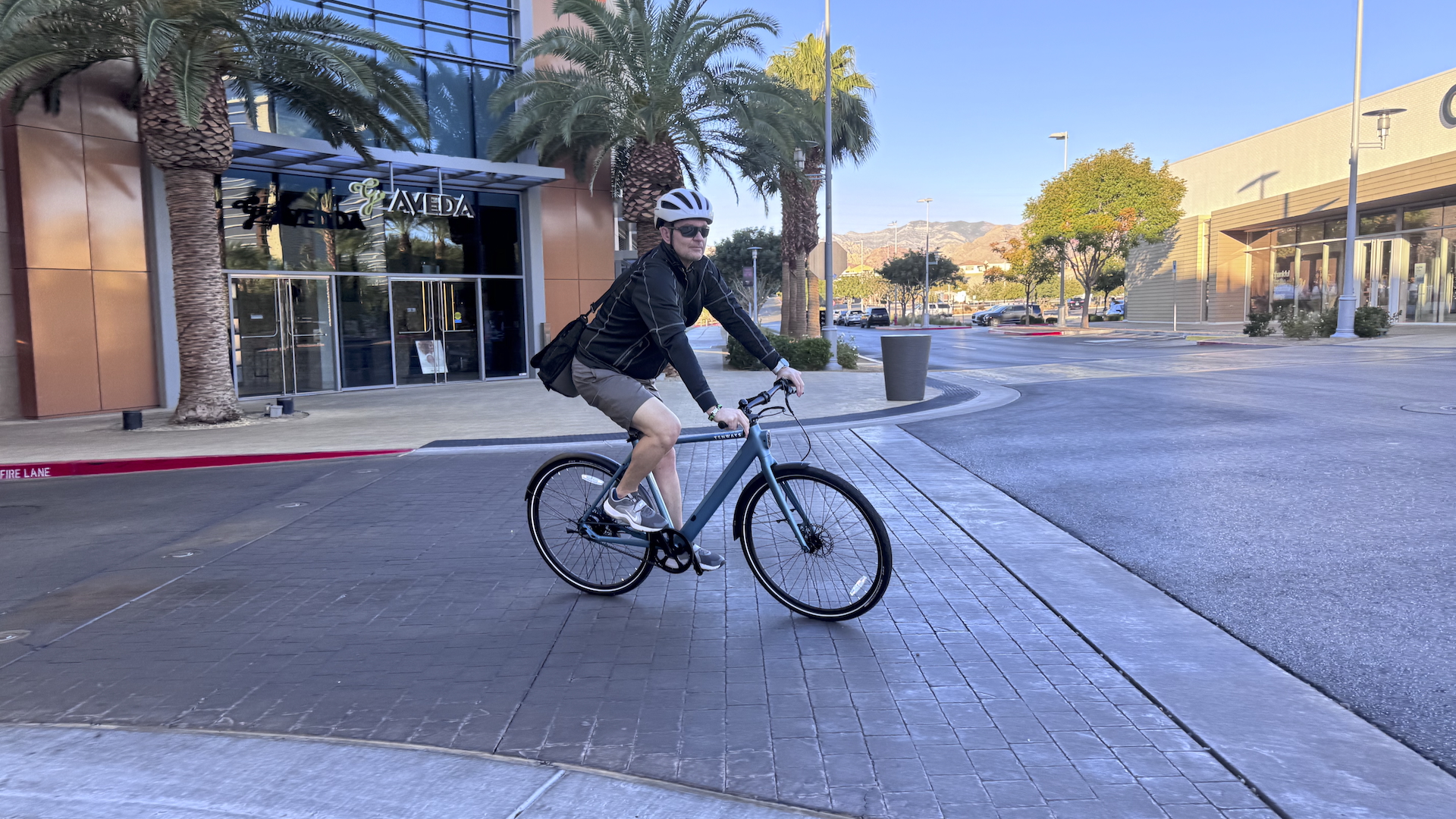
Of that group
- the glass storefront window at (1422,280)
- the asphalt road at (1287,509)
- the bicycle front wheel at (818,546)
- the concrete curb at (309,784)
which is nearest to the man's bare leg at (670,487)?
the bicycle front wheel at (818,546)

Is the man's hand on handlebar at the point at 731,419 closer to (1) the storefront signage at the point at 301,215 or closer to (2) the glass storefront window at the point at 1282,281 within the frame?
(1) the storefront signage at the point at 301,215

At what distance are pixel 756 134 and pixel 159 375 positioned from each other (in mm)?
11958

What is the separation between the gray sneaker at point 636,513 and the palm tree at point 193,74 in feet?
34.7

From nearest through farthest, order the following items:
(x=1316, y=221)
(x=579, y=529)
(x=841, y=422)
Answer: (x=579, y=529) → (x=841, y=422) → (x=1316, y=221)

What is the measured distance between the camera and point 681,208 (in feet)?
14.4

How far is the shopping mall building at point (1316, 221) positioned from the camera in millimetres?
31688

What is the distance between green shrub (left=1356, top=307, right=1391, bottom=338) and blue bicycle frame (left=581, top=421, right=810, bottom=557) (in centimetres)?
2988

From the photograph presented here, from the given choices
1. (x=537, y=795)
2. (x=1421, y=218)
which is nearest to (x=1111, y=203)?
(x=1421, y=218)

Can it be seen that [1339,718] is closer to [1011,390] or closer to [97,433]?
[1011,390]

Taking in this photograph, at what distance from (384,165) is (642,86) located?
526cm

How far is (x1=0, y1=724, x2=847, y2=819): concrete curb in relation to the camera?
9.25 feet

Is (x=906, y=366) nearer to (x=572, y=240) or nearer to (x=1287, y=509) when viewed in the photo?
(x=1287, y=509)

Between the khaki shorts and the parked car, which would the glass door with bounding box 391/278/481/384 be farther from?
the parked car

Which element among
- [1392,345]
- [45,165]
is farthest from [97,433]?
[1392,345]
